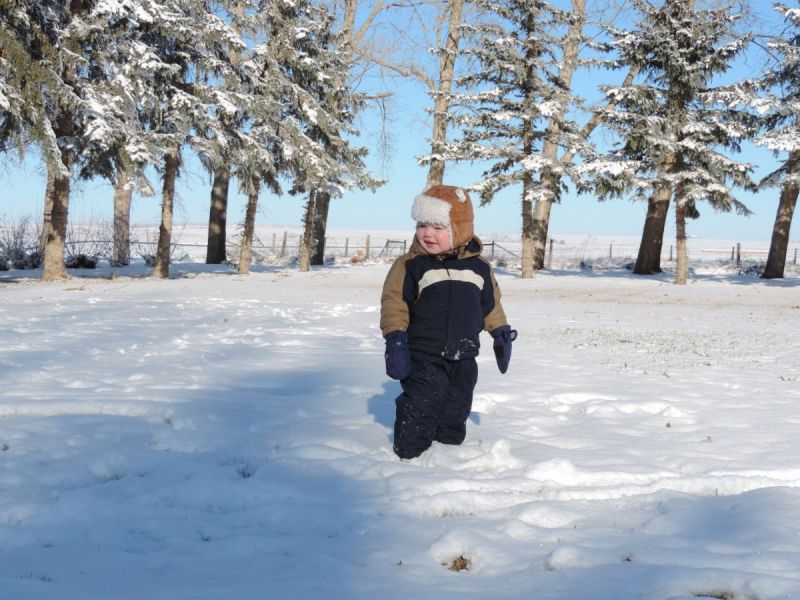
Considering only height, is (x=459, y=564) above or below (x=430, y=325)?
below

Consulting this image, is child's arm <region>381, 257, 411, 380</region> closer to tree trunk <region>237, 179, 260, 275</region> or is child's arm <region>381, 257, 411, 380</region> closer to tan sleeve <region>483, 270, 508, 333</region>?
tan sleeve <region>483, 270, 508, 333</region>

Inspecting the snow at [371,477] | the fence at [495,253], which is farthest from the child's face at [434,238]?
the fence at [495,253]

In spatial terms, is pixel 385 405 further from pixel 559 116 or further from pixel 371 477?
pixel 559 116

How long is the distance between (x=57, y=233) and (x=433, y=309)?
1569 cm

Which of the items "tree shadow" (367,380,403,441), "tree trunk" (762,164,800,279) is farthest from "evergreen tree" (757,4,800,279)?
"tree shadow" (367,380,403,441)

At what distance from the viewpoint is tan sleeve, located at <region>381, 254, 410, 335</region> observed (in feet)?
13.4

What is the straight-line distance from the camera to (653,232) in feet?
83.0

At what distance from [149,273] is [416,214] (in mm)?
18968

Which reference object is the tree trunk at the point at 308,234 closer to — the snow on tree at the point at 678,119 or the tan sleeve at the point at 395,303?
the snow on tree at the point at 678,119

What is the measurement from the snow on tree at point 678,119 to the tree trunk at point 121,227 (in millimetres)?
15947

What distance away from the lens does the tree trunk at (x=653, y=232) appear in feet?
82.1

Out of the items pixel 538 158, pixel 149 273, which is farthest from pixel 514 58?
pixel 149 273

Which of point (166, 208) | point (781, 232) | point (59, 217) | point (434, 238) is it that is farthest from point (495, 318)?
point (781, 232)

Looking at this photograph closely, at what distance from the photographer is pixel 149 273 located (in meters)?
21.4
